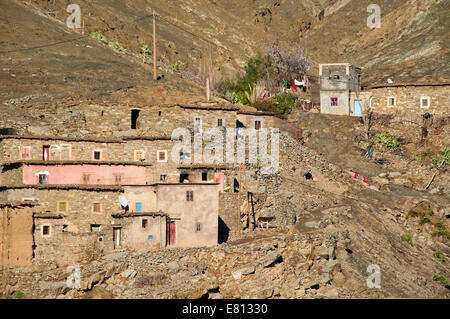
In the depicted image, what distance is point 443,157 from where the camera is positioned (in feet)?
242

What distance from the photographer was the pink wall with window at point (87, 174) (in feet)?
182

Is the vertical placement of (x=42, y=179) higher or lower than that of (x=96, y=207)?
higher

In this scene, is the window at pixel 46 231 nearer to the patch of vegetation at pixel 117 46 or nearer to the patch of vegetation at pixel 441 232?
the patch of vegetation at pixel 441 232

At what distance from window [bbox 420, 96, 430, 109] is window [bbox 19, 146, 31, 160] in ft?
113

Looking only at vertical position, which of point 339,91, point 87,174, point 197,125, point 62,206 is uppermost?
point 339,91

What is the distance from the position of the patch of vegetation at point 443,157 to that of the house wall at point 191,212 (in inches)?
936

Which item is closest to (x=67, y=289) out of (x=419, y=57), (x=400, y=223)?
(x=400, y=223)

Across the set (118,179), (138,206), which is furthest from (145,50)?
(138,206)

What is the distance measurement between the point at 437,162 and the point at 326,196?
41.1 feet

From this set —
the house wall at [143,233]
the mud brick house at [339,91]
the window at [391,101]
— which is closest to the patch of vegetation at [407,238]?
the window at [391,101]

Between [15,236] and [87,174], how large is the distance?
259 inches

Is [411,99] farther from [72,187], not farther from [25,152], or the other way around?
[25,152]

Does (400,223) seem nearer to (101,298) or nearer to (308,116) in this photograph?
(308,116)
